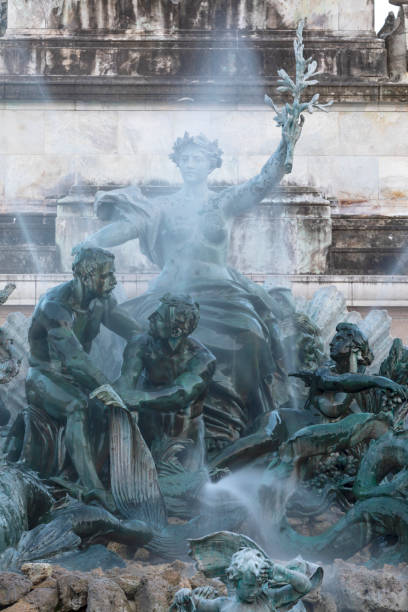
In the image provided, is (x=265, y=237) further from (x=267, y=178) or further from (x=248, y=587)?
(x=248, y=587)

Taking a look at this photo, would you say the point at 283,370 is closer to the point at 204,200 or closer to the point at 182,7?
the point at 204,200

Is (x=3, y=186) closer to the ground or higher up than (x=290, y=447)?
higher up

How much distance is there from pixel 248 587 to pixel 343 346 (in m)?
4.68

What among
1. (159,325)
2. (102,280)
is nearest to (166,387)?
(159,325)

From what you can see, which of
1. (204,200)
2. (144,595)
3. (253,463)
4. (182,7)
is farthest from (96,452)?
(182,7)

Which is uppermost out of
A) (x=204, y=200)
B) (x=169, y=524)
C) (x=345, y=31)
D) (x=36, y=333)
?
(x=345, y=31)

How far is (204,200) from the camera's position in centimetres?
1447

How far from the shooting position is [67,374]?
39.6 feet

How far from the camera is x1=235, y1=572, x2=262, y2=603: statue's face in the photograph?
27.6 feet

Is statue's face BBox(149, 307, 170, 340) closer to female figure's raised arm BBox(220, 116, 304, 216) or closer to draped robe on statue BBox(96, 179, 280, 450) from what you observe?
draped robe on statue BBox(96, 179, 280, 450)

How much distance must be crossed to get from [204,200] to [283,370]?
204 centimetres

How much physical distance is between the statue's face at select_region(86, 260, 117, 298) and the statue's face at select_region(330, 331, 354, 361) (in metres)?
2.20

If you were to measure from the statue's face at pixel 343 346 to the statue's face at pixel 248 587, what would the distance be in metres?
Answer: 4.61

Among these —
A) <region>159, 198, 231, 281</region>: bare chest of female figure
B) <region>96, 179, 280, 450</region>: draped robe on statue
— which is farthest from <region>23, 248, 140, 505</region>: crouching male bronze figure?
<region>159, 198, 231, 281</region>: bare chest of female figure
